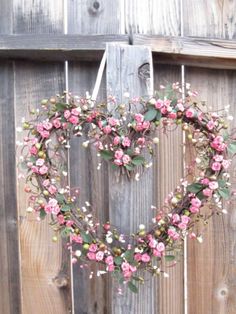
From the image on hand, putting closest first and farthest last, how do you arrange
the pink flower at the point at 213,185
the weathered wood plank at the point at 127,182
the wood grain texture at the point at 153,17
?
the pink flower at the point at 213,185 → the weathered wood plank at the point at 127,182 → the wood grain texture at the point at 153,17

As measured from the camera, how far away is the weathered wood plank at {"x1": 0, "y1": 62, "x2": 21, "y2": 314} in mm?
1212

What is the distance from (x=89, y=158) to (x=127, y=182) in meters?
0.18

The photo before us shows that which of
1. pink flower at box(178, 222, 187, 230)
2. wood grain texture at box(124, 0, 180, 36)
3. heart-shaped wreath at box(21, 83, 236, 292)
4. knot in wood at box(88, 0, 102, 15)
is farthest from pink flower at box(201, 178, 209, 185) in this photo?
knot in wood at box(88, 0, 102, 15)

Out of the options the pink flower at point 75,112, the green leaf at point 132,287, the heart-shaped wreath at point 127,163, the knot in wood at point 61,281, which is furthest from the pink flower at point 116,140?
the knot in wood at point 61,281

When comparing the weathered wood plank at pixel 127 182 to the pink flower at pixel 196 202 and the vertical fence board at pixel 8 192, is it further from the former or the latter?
the vertical fence board at pixel 8 192

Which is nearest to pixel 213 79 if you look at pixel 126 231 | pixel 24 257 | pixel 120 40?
pixel 120 40

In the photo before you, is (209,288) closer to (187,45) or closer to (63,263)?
(63,263)

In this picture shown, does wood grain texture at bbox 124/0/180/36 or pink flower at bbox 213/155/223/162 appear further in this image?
wood grain texture at bbox 124/0/180/36

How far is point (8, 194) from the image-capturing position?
122 cm

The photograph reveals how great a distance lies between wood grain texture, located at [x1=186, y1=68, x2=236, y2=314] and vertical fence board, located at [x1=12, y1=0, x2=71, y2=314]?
361 mm

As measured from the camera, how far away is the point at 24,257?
123 centimetres

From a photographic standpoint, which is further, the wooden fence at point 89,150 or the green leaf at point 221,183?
the wooden fence at point 89,150

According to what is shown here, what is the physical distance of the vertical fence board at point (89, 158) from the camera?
119 centimetres

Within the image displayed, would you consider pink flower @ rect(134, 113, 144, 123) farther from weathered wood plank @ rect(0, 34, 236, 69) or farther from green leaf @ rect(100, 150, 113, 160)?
weathered wood plank @ rect(0, 34, 236, 69)
